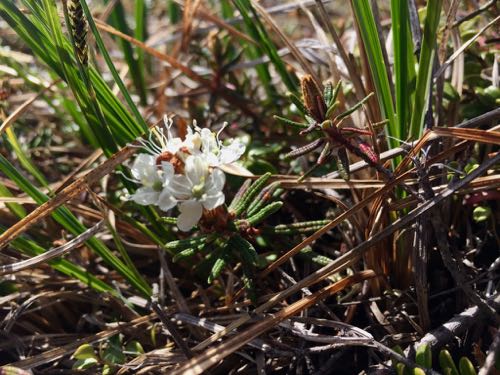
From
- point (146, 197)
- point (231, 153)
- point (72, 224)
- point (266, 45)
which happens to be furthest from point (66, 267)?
point (266, 45)

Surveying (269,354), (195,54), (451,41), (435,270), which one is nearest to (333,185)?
(435,270)

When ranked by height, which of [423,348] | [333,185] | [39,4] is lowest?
[423,348]

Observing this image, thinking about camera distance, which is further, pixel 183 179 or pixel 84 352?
pixel 84 352

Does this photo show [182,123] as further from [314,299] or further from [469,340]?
[469,340]

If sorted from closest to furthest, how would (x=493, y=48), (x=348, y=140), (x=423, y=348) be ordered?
1. (x=423, y=348)
2. (x=348, y=140)
3. (x=493, y=48)

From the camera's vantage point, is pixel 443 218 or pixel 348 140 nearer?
pixel 348 140

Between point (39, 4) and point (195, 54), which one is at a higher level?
point (39, 4)

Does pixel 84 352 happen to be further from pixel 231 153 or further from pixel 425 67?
pixel 425 67
